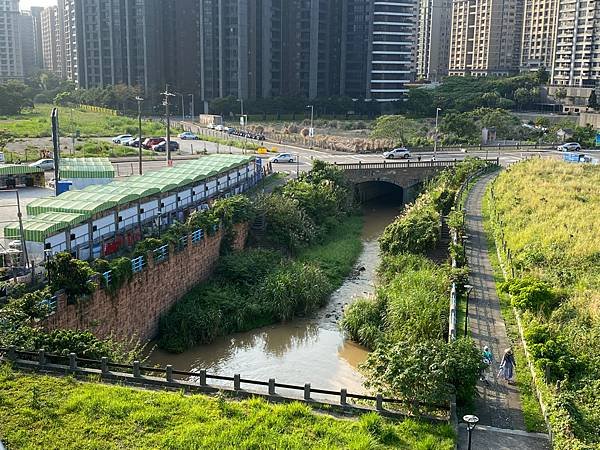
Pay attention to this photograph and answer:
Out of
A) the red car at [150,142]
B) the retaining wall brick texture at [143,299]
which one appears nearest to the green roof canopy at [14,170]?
the retaining wall brick texture at [143,299]

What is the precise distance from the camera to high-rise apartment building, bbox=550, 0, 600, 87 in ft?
449

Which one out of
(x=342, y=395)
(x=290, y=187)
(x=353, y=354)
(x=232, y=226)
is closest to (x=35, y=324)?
(x=342, y=395)

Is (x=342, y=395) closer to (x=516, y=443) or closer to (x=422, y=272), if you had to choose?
(x=516, y=443)

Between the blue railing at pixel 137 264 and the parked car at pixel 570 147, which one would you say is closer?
the blue railing at pixel 137 264

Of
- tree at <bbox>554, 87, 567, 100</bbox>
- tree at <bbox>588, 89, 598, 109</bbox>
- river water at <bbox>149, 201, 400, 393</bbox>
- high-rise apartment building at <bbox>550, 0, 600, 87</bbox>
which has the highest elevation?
high-rise apartment building at <bbox>550, 0, 600, 87</bbox>

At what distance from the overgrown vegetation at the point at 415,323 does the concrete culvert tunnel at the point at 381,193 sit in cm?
1170

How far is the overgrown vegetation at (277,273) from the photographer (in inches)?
1380

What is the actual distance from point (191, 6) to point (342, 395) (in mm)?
133693

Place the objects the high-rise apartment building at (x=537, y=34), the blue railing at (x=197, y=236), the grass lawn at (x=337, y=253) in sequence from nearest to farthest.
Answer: the blue railing at (x=197, y=236), the grass lawn at (x=337, y=253), the high-rise apartment building at (x=537, y=34)

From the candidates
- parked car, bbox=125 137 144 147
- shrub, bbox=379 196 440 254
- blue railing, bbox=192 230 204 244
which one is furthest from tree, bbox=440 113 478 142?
blue railing, bbox=192 230 204 244

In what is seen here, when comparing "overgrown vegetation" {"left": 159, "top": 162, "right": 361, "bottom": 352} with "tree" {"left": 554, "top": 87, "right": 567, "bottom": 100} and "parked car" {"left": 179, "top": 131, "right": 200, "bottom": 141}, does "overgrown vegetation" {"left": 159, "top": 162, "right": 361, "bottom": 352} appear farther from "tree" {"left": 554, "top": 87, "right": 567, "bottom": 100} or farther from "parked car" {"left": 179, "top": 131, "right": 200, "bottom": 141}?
"tree" {"left": 554, "top": 87, "right": 567, "bottom": 100}

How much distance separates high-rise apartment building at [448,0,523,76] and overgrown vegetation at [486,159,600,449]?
13151 centimetres

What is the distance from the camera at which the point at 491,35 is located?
17812cm

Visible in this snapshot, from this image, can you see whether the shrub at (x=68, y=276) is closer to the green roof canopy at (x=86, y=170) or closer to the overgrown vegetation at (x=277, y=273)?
the overgrown vegetation at (x=277, y=273)
